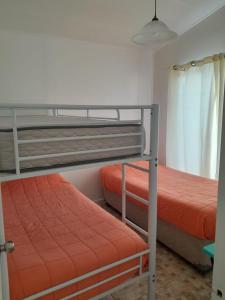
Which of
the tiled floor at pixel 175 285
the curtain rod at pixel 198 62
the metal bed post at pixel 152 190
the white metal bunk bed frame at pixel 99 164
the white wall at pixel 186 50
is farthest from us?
the white wall at pixel 186 50

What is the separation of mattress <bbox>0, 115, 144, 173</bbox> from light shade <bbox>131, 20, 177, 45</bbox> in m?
1.06

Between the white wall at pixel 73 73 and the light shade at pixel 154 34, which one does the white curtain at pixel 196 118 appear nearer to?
the white wall at pixel 73 73

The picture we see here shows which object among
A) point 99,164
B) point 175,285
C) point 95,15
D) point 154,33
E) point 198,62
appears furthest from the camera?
point 198,62

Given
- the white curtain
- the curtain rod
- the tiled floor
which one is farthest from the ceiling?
the tiled floor

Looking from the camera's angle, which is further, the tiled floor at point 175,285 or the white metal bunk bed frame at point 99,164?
the tiled floor at point 175,285

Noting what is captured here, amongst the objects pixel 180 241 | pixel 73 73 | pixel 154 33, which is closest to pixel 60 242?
pixel 180 241

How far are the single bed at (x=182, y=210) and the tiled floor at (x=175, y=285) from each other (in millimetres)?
96

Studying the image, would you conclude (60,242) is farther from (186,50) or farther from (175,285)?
(186,50)

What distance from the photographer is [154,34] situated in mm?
2080

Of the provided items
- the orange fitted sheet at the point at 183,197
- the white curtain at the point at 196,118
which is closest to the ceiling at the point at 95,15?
the white curtain at the point at 196,118

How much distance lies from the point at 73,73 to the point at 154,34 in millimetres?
1572

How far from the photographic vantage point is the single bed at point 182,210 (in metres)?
2.04

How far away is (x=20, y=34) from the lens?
293cm

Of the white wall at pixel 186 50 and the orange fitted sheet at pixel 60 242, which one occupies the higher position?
the white wall at pixel 186 50
